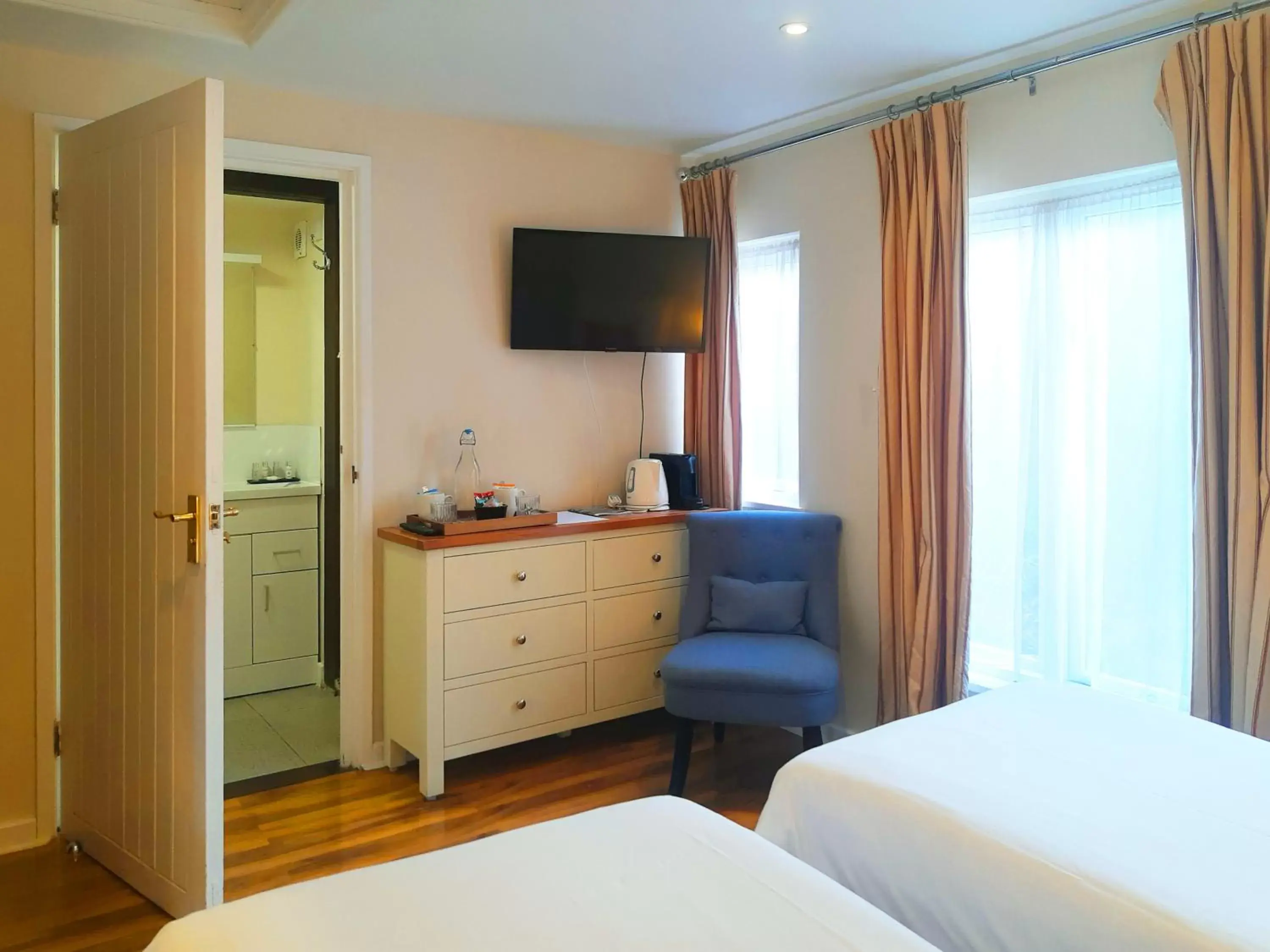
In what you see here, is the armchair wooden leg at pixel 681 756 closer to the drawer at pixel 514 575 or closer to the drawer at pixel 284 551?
the drawer at pixel 514 575

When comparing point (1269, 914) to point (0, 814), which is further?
point (0, 814)

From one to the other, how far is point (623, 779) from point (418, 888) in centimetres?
201

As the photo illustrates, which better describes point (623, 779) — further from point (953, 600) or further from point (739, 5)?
point (739, 5)

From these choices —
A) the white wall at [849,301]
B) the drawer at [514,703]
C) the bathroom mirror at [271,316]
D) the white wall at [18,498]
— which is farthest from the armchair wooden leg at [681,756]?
the bathroom mirror at [271,316]

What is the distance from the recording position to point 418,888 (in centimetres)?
146

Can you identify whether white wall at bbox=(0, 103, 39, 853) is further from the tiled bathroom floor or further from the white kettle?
the white kettle

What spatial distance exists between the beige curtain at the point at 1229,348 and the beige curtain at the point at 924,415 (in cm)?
69

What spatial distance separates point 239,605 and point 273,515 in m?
0.42

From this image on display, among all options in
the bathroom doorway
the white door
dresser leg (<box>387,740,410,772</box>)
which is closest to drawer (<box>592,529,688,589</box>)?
dresser leg (<box>387,740,410,772</box>)

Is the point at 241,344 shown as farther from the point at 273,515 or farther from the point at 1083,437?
the point at 1083,437

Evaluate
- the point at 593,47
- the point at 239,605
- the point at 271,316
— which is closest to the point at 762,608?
the point at 593,47

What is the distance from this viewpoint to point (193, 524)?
2.32 metres

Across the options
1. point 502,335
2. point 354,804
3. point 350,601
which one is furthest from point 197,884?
point 502,335

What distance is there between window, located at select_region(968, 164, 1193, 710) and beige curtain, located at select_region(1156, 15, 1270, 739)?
0.12m
